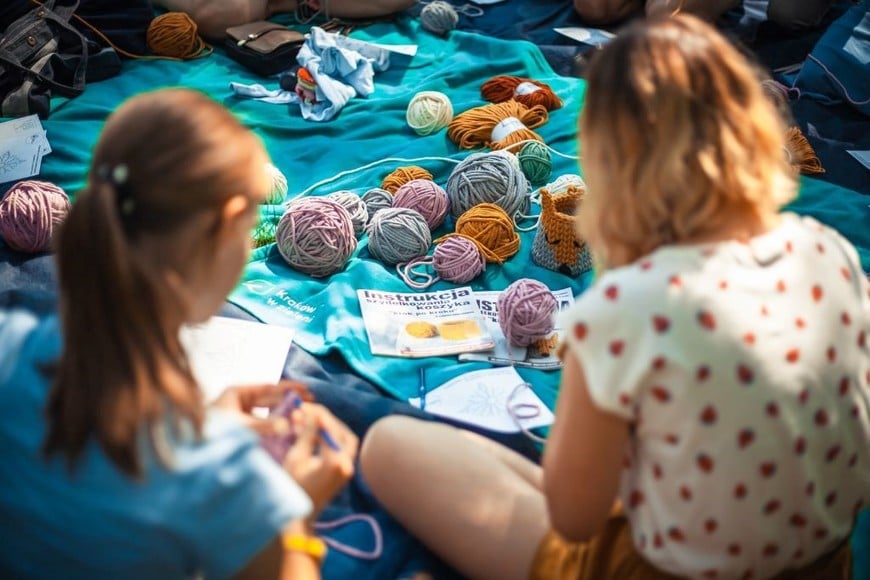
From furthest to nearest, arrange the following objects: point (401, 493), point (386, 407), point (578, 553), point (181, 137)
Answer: point (386, 407) < point (401, 493) < point (578, 553) < point (181, 137)

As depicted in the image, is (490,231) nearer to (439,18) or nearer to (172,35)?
(439,18)

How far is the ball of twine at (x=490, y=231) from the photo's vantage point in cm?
172

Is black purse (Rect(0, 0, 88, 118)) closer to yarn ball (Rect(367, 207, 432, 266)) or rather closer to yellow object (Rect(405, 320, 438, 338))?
yarn ball (Rect(367, 207, 432, 266))

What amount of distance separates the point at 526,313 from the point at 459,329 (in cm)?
15

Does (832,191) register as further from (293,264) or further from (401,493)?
(401,493)

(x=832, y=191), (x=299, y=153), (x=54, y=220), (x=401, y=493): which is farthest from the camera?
(x=299, y=153)

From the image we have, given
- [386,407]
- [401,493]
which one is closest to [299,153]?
[386,407]

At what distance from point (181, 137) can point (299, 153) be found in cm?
142

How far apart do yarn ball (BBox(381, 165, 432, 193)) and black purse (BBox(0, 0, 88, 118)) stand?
971mm

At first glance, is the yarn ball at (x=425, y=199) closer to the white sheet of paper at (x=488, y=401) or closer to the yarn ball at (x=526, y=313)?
the yarn ball at (x=526, y=313)

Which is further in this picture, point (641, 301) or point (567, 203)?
point (567, 203)

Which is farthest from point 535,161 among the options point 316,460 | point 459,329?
point 316,460

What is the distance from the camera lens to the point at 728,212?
0.78 m

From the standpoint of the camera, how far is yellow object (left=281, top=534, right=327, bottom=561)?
80 cm
